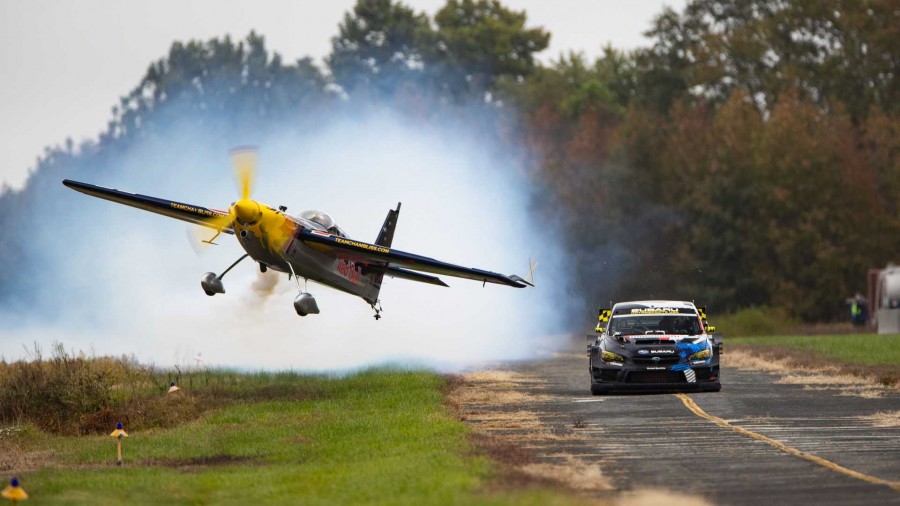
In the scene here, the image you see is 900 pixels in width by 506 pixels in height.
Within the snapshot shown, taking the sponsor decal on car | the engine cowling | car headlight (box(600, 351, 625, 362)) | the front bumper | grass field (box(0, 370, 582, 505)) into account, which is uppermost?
the engine cowling

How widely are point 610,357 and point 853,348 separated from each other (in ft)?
56.0

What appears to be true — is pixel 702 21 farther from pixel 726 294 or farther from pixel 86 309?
pixel 86 309

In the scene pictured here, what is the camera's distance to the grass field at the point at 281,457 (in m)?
15.6

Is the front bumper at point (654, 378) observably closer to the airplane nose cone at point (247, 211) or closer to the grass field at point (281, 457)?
the grass field at point (281, 457)

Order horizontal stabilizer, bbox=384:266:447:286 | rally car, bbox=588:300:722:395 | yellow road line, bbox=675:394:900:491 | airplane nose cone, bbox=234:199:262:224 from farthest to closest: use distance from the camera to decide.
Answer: horizontal stabilizer, bbox=384:266:447:286
airplane nose cone, bbox=234:199:262:224
rally car, bbox=588:300:722:395
yellow road line, bbox=675:394:900:491

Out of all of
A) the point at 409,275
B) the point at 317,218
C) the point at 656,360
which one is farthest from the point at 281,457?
the point at 409,275

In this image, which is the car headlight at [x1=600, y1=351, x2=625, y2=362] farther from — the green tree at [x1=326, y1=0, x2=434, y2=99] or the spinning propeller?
the green tree at [x1=326, y1=0, x2=434, y2=99]

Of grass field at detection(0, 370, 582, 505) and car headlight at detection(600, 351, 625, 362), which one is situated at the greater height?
car headlight at detection(600, 351, 625, 362)

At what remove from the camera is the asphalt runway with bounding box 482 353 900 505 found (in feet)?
49.9

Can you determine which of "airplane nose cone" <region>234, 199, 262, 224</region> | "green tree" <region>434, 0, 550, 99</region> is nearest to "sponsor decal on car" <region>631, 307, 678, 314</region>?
"airplane nose cone" <region>234, 199, 262, 224</region>

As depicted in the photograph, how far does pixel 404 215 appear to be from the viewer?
5869cm

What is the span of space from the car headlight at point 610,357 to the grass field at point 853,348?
394 inches

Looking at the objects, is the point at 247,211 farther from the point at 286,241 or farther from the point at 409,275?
the point at 409,275

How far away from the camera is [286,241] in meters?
31.6
